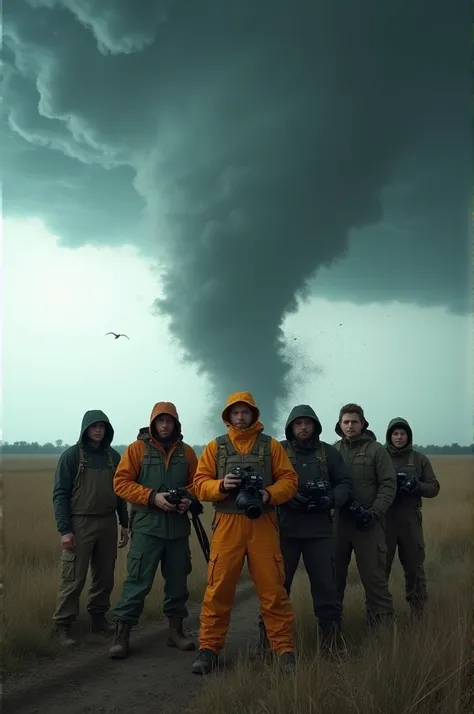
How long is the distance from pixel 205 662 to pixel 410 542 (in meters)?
3.09

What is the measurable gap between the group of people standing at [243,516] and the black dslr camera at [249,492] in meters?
0.01

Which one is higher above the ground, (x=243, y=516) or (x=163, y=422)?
(x=163, y=422)

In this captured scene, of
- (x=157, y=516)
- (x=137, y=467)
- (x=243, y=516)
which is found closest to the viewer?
(x=243, y=516)

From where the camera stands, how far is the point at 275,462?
5.60 m

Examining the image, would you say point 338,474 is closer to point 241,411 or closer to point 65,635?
point 241,411

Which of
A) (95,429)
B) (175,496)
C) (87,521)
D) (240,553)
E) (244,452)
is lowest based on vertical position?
(240,553)

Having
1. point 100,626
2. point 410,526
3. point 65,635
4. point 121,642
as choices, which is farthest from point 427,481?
point 65,635

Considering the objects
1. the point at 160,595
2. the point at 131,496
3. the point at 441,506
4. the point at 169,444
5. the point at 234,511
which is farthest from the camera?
the point at 441,506

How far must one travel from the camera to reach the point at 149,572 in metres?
6.01

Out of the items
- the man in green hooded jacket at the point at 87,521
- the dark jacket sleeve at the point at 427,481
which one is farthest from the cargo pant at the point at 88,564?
the dark jacket sleeve at the point at 427,481

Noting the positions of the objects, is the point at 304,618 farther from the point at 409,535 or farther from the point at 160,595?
the point at 160,595

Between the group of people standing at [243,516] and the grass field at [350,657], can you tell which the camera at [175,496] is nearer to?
the group of people standing at [243,516]

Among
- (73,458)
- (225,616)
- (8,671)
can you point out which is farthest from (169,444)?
(8,671)

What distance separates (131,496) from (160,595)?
2.94m
